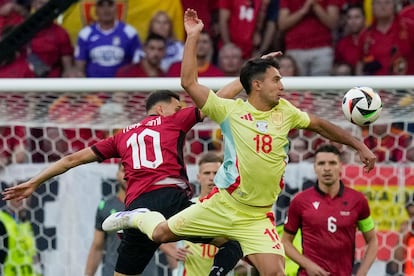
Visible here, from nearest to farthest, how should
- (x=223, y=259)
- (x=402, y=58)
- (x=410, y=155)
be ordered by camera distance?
(x=223, y=259) → (x=410, y=155) → (x=402, y=58)

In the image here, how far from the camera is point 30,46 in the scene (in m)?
12.6

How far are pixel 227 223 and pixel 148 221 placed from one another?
0.50 m

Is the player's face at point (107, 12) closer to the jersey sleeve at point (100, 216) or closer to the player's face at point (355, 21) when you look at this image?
the player's face at point (355, 21)

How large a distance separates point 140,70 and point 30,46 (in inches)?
43.1

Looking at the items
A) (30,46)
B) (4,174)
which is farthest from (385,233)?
(30,46)

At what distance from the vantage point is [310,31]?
12602 mm

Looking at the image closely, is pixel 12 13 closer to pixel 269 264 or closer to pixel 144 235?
pixel 144 235

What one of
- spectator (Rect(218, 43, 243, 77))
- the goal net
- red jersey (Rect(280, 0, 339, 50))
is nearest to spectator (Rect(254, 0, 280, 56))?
red jersey (Rect(280, 0, 339, 50))

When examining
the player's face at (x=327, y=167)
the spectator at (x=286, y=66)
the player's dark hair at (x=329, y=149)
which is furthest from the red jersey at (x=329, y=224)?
the spectator at (x=286, y=66)

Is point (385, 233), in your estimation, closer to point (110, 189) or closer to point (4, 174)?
point (110, 189)

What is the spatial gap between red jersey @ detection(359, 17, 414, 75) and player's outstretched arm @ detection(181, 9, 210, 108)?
4.04m

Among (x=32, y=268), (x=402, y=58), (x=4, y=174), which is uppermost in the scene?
(x=402, y=58)

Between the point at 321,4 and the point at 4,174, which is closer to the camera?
the point at 4,174

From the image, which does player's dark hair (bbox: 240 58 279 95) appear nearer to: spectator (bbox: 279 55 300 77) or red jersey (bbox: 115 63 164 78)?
spectator (bbox: 279 55 300 77)
